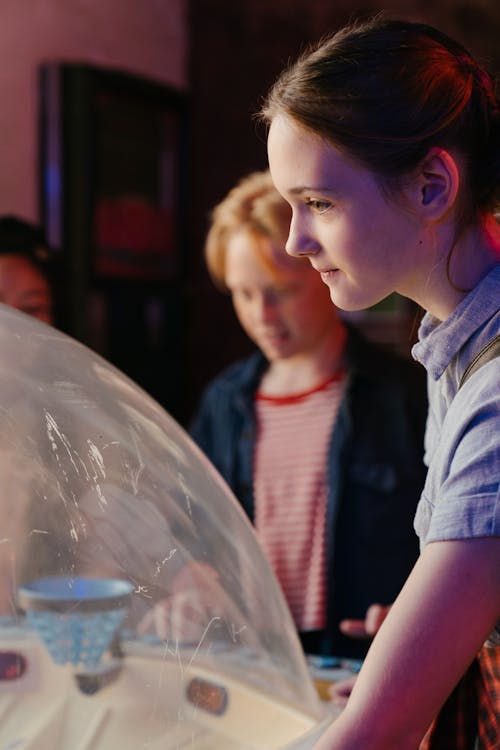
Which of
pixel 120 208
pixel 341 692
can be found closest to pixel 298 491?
pixel 341 692

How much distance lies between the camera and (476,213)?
0.67 meters

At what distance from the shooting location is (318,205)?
64 cm

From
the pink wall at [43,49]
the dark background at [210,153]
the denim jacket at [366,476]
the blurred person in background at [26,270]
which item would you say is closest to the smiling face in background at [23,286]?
the blurred person in background at [26,270]

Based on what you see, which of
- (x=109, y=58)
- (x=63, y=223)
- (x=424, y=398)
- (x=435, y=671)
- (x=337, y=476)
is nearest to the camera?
(x=435, y=671)

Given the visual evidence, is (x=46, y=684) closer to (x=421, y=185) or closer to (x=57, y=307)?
(x=421, y=185)

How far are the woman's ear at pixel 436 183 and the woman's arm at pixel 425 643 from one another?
223mm

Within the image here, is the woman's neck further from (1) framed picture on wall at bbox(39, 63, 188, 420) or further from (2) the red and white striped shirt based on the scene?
(1) framed picture on wall at bbox(39, 63, 188, 420)

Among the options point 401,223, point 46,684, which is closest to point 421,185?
point 401,223

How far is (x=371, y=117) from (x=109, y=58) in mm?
2574

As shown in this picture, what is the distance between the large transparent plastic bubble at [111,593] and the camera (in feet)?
2.35

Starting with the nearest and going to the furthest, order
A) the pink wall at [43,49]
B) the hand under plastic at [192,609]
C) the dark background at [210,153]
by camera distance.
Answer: the hand under plastic at [192,609] → the pink wall at [43,49] → the dark background at [210,153]

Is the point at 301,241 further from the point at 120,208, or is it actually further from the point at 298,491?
the point at 120,208

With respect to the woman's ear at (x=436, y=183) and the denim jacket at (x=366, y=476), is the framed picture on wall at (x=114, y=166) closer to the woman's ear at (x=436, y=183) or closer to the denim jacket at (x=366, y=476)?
the denim jacket at (x=366, y=476)

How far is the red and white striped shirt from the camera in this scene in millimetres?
1587
